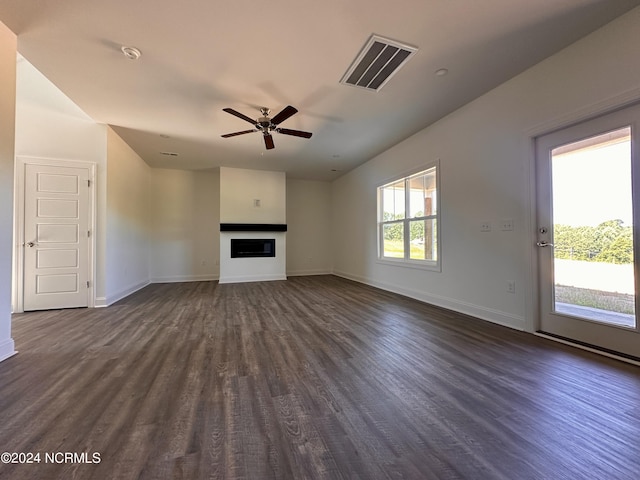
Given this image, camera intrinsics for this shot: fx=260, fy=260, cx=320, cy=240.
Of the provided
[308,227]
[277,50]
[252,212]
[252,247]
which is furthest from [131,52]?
[308,227]

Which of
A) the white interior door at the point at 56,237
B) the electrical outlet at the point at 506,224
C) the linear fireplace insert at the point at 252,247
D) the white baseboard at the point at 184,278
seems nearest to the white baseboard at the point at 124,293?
the white interior door at the point at 56,237

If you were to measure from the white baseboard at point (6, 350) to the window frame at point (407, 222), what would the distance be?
4.74 meters

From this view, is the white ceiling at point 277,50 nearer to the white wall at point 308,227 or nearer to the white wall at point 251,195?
the white wall at point 251,195

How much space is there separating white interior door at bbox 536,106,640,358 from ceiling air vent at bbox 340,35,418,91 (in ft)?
5.54

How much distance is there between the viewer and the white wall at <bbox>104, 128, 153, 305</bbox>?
4.09 meters

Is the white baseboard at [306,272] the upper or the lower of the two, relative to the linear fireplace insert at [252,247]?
lower

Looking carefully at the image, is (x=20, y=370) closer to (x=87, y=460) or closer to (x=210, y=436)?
(x=87, y=460)

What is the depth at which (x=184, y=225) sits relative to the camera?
6719 mm

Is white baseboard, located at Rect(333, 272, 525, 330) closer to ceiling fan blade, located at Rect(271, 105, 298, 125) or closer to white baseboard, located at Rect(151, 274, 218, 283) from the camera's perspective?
ceiling fan blade, located at Rect(271, 105, 298, 125)

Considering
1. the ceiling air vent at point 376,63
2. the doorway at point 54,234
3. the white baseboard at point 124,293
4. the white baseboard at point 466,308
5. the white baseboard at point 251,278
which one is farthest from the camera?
the white baseboard at point 251,278

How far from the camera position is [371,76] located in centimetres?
272

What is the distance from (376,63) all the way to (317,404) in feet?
9.65

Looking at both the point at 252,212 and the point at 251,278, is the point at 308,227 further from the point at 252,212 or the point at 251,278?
the point at 251,278

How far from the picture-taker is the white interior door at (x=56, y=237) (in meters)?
3.58
